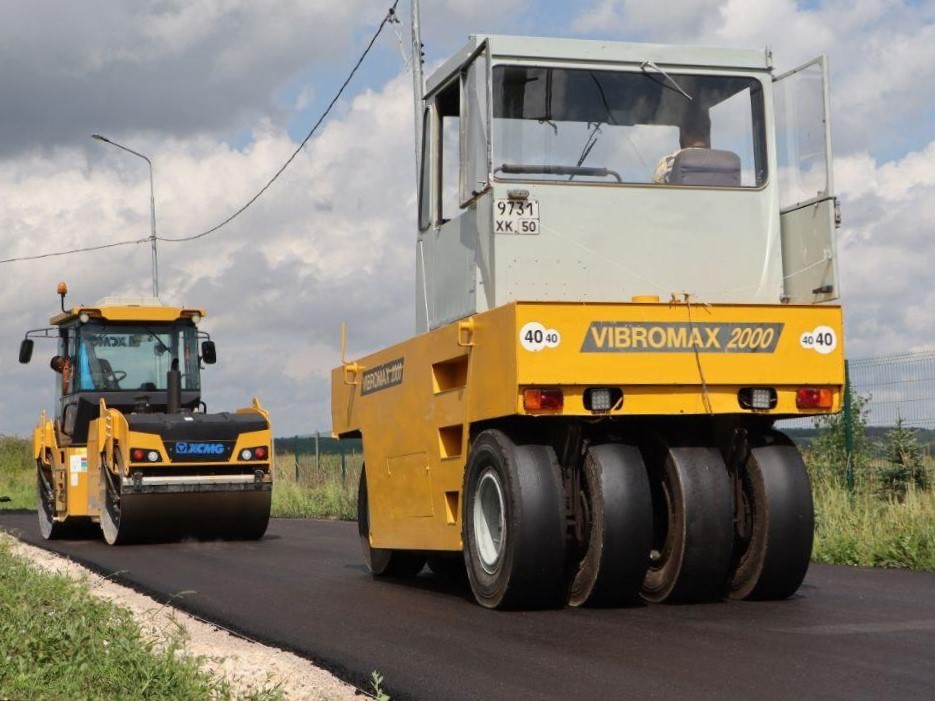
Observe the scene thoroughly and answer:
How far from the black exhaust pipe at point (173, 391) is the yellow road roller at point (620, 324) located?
344 inches

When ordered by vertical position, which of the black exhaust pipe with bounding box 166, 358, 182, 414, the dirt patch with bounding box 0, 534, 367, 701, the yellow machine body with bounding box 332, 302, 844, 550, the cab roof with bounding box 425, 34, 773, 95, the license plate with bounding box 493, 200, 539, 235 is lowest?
the dirt patch with bounding box 0, 534, 367, 701

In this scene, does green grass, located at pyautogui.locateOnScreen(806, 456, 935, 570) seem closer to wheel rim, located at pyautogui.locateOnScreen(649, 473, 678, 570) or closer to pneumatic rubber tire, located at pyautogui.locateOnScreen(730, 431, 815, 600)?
pneumatic rubber tire, located at pyautogui.locateOnScreen(730, 431, 815, 600)

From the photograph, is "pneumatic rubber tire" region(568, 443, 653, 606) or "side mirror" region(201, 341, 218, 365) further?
"side mirror" region(201, 341, 218, 365)

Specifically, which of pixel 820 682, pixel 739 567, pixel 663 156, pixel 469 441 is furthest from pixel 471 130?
pixel 820 682

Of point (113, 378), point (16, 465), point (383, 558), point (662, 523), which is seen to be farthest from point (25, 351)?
point (16, 465)

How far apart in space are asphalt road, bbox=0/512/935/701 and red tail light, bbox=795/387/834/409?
1158 millimetres

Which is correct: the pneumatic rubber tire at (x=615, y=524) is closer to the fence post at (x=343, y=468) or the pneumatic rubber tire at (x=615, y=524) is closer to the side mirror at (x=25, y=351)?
the side mirror at (x=25, y=351)

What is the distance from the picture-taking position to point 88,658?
264 inches

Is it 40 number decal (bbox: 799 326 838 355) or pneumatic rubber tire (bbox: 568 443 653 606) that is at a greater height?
40 number decal (bbox: 799 326 838 355)

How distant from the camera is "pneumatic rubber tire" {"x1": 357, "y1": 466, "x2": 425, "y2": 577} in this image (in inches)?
444

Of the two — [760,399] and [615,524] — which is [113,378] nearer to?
[615,524]

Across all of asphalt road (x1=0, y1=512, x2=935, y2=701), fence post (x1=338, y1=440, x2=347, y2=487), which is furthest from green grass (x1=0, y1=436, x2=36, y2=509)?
asphalt road (x1=0, y1=512, x2=935, y2=701)

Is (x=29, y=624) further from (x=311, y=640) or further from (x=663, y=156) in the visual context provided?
(x=663, y=156)

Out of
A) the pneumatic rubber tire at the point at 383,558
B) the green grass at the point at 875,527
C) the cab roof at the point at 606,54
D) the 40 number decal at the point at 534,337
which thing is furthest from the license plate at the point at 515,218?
the green grass at the point at 875,527
